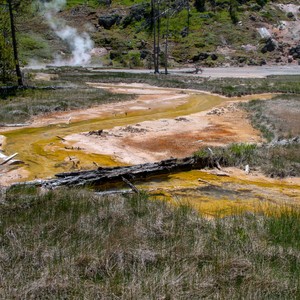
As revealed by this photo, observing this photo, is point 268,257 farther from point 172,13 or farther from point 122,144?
point 172,13

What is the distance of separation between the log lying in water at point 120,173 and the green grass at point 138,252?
5.46 ft

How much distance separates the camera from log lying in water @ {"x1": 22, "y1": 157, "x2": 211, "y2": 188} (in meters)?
10.1

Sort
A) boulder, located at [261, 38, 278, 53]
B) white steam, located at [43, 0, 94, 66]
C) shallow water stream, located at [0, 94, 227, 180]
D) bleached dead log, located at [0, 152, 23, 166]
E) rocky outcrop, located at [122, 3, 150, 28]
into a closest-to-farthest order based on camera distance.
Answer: bleached dead log, located at [0, 152, 23, 166]
shallow water stream, located at [0, 94, 227, 180]
boulder, located at [261, 38, 278, 53]
white steam, located at [43, 0, 94, 66]
rocky outcrop, located at [122, 3, 150, 28]

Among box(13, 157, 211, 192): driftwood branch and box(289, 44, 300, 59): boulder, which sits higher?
box(289, 44, 300, 59): boulder

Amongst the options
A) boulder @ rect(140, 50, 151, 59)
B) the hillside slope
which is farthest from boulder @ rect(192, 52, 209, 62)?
boulder @ rect(140, 50, 151, 59)

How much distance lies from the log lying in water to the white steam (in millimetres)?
61639

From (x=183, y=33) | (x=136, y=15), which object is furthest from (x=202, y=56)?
(x=136, y=15)

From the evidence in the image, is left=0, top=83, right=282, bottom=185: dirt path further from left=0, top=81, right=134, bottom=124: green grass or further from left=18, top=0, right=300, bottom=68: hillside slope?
left=18, top=0, right=300, bottom=68: hillside slope

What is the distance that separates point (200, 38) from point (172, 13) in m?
11.2

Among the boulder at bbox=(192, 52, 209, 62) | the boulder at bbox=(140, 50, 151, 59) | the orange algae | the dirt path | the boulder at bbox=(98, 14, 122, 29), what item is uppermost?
the boulder at bbox=(98, 14, 122, 29)

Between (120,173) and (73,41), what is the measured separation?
6863cm

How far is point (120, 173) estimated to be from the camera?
11.1 meters

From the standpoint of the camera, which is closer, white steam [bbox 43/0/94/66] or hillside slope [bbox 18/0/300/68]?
hillside slope [bbox 18/0/300/68]

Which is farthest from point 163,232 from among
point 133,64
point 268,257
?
point 133,64
